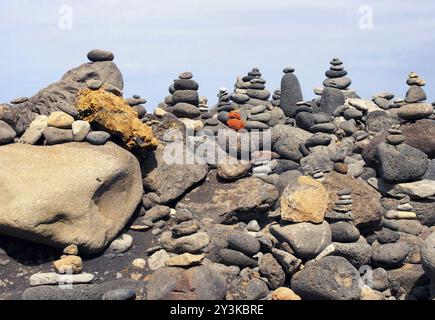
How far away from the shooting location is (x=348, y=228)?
12938 millimetres

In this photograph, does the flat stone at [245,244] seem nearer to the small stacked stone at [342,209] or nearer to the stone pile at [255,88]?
the small stacked stone at [342,209]

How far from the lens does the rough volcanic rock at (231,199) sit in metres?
13.7

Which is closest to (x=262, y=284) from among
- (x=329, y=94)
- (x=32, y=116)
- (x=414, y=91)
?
(x=32, y=116)

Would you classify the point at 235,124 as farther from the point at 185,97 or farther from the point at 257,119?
the point at 185,97

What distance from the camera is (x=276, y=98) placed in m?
23.9

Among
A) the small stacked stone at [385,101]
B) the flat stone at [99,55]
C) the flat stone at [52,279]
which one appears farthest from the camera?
the small stacked stone at [385,101]

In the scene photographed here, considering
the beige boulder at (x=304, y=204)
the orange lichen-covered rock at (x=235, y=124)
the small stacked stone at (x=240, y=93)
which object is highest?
the small stacked stone at (x=240, y=93)

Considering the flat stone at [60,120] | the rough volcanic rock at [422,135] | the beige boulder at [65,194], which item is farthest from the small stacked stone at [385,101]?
the flat stone at [60,120]

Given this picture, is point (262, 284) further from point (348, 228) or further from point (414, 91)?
point (414, 91)

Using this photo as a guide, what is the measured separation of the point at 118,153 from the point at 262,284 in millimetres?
4428

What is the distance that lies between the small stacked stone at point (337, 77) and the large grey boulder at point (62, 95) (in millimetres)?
10083

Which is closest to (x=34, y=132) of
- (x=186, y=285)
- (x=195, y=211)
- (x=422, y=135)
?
(x=195, y=211)

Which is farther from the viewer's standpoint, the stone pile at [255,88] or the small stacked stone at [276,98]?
the small stacked stone at [276,98]

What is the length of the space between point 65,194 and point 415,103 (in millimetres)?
10730
